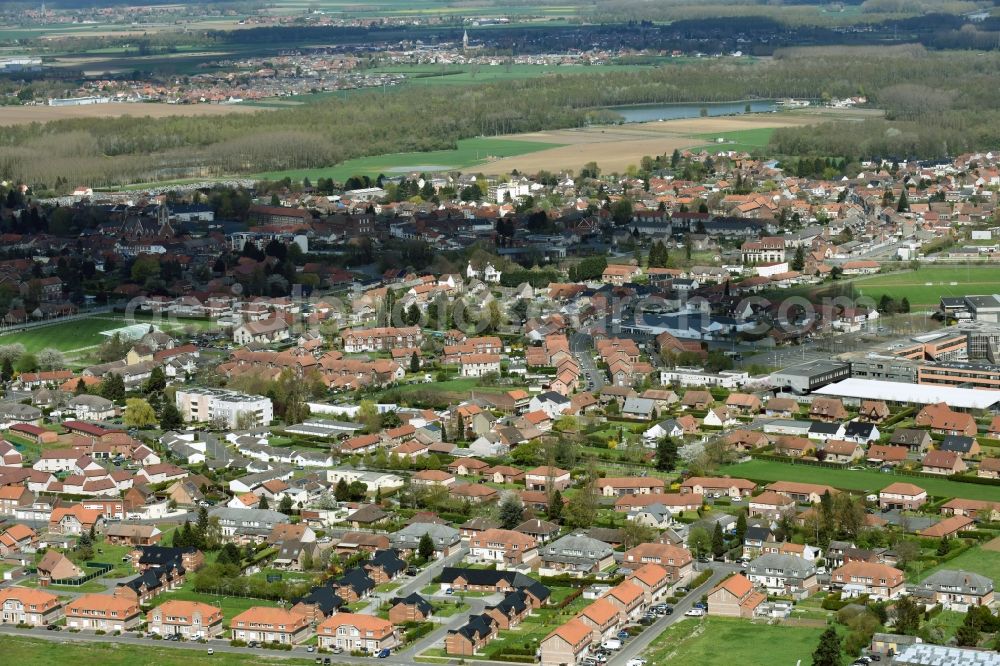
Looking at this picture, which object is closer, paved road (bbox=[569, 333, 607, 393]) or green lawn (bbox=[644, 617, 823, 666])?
green lawn (bbox=[644, 617, 823, 666])

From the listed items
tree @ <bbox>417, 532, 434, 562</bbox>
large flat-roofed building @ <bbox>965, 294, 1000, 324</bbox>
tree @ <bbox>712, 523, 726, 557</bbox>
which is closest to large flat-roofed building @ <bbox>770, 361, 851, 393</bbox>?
large flat-roofed building @ <bbox>965, 294, 1000, 324</bbox>

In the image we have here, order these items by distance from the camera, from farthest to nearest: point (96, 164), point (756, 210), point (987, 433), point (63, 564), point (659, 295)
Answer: point (96, 164)
point (756, 210)
point (659, 295)
point (987, 433)
point (63, 564)

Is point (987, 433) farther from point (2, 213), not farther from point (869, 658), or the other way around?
point (2, 213)

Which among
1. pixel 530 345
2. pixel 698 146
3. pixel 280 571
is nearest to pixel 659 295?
pixel 530 345

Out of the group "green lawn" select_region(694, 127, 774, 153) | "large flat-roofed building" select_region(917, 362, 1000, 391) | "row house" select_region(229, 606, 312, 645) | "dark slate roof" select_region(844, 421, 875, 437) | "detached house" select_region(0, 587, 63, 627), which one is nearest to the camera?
"row house" select_region(229, 606, 312, 645)

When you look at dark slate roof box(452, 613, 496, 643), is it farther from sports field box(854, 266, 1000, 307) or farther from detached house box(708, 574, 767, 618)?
sports field box(854, 266, 1000, 307)

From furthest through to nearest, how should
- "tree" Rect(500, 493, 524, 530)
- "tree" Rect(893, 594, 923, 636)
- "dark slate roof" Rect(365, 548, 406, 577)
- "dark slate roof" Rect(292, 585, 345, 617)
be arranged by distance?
"tree" Rect(500, 493, 524, 530) → "dark slate roof" Rect(365, 548, 406, 577) → "dark slate roof" Rect(292, 585, 345, 617) → "tree" Rect(893, 594, 923, 636)
